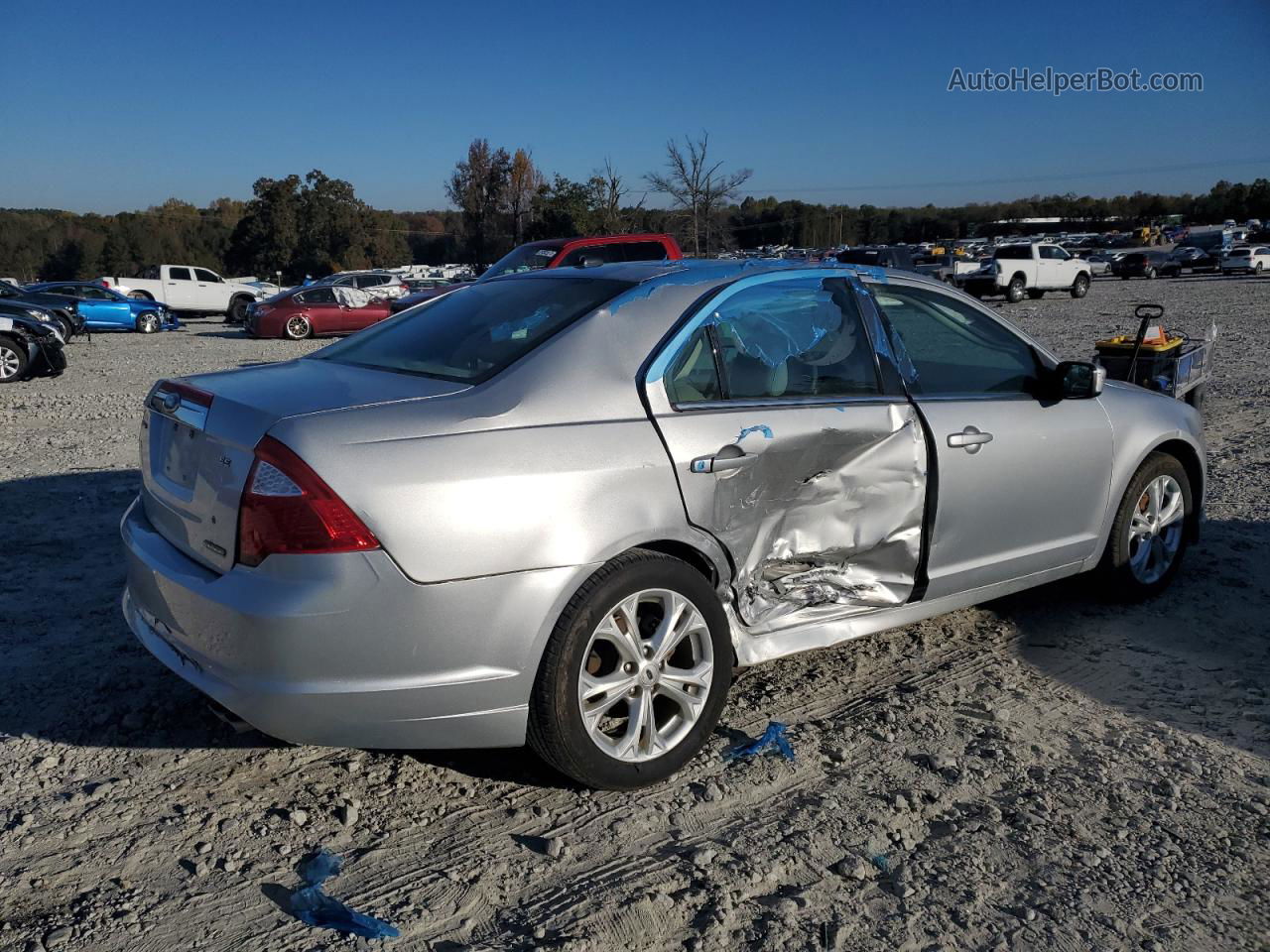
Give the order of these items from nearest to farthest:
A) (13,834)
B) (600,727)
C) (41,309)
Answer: (13,834)
(600,727)
(41,309)

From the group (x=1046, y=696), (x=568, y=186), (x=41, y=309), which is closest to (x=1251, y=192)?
(x=568, y=186)

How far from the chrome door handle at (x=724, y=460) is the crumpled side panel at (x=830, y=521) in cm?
3

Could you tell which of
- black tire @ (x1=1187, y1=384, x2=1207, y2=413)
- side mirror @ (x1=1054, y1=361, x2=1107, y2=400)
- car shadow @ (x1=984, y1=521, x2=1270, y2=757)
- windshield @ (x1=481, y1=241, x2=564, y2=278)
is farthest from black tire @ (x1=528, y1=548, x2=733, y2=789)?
windshield @ (x1=481, y1=241, x2=564, y2=278)

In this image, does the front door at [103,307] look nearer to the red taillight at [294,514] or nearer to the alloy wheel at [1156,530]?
the red taillight at [294,514]

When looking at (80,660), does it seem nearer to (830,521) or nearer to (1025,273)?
(830,521)

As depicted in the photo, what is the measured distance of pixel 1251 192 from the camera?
89.8 meters

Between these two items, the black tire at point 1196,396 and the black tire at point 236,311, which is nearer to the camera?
the black tire at point 1196,396

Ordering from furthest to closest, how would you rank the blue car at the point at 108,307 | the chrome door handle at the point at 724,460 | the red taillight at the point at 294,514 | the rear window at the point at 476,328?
the blue car at the point at 108,307 < the rear window at the point at 476,328 < the chrome door handle at the point at 724,460 < the red taillight at the point at 294,514

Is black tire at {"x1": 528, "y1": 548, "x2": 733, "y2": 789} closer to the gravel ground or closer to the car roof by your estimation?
the gravel ground

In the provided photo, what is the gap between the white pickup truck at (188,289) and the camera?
3084 cm

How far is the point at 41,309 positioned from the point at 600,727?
66.0 feet

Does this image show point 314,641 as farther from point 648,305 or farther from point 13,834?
point 648,305

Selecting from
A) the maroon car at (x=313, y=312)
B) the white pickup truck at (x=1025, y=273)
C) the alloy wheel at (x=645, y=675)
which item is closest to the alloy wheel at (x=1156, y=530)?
the alloy wheel at (x=645, y=675)

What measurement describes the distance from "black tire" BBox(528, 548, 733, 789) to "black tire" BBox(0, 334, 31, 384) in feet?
46.7
